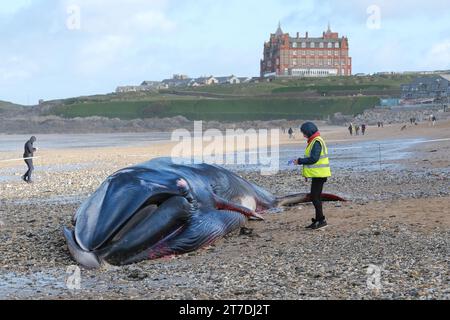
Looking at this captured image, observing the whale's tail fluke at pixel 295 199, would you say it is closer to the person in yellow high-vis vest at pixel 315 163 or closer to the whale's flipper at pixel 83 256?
the person in yellow high-vis vest at pixel 315 163

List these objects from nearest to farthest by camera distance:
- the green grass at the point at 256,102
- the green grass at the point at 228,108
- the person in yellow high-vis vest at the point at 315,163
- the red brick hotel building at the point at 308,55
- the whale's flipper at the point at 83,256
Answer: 1. the whale's flipper at the point at 83,256
2. the person in yellow high-vis vest at the point at 315,163
3. the green grass at the point at 228,108
4. the green grass at the point at 256,102
5. the red brick hotel building at the point at 308,55

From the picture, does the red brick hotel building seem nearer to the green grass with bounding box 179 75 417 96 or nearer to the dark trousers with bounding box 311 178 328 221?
the green grass with bounding box 179 75 417 96

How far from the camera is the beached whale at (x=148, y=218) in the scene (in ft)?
30.8

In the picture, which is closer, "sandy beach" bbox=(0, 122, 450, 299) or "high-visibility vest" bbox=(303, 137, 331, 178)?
"sandy beach" bbox=(0, 122, 450, 299)

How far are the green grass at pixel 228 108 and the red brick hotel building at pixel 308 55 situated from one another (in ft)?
104

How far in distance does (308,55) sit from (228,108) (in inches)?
1581

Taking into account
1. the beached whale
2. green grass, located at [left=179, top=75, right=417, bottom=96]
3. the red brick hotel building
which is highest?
the red brick hotel building

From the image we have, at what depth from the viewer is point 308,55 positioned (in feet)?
561

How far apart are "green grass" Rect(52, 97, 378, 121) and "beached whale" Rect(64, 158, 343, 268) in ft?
364

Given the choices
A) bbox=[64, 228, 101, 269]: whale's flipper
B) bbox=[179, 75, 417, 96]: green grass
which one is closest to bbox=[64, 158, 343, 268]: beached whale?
bbox=[64, 228, 101, 269]: whale's flipper

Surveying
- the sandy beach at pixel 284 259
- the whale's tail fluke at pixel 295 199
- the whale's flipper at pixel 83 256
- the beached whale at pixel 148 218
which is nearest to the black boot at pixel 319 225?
the sandy beach at pixel 284 259

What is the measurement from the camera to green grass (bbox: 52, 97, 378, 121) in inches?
4980

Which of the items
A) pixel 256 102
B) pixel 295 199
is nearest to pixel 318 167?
pixel 295 199

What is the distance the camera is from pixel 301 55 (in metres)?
171
